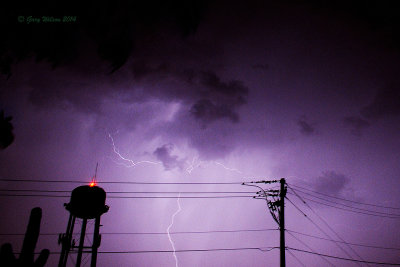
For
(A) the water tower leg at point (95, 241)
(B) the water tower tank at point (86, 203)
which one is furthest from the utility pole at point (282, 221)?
(B) the water tower tank at point (86, 203)

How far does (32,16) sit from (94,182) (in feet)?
34.7

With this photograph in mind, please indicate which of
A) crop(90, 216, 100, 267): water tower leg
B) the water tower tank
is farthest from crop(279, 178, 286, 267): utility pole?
the water tower tank

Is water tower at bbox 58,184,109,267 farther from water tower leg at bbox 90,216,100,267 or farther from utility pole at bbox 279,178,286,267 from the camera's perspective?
utility pole at bbox 279,178,286,267

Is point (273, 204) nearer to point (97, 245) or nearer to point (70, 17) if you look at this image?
point (97, 245)

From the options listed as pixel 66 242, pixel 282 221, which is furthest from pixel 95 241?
pixel 282 221

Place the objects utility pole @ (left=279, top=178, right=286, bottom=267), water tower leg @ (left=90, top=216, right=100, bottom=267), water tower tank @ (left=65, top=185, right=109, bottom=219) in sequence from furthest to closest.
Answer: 1. water tower tank @ (left=65, top=185, right=109, bottom=219)
2. water tower leg @ (left=90, top=216, right=100, bottom=267)
3. utility pole @ (left=279, top=178, right=286, bottom=267)

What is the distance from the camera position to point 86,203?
17.7 m

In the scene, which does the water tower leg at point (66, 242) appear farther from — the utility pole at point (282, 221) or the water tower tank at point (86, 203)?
the utility pole at point (282, 221)

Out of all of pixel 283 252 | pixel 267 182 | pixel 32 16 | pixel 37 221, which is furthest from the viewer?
pixel 267 182

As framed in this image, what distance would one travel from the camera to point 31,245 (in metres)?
5.84

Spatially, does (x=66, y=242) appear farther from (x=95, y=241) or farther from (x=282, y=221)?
(x=282, y=221)

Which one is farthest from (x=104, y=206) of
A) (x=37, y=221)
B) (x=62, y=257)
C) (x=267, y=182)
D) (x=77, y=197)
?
(x=37, y=221)

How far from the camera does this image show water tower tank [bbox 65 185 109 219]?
17688mm

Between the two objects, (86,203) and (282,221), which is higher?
(86,203)
